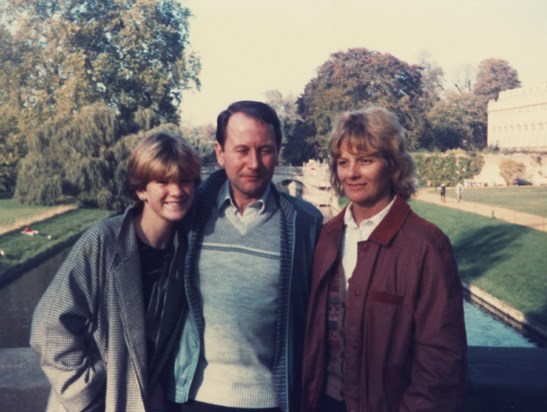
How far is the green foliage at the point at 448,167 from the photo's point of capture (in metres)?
31.3

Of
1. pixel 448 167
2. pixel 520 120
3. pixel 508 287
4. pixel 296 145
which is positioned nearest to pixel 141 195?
pixel 508 287

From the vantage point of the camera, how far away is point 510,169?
29609 millimetres

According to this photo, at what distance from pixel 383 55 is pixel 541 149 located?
10145 millimetres

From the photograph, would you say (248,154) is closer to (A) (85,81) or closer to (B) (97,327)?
(B) (97,327)

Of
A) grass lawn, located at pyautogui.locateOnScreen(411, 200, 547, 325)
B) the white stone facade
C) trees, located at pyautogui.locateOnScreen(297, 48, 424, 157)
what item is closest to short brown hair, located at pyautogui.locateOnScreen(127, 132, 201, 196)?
grass lawn, located at pyautogui.locateOnScreen(411, 200, 547, 325)

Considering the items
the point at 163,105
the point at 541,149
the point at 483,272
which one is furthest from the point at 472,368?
the point at 541,149

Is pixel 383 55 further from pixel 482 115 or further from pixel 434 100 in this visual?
pixel 482 115

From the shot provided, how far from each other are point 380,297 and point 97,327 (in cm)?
79

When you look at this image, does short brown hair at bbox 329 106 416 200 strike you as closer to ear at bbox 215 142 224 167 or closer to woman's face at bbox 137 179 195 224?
ear at bbox 215 142 224 167

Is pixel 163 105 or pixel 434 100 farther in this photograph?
pixel 434 100

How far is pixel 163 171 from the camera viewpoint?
182 centimetres

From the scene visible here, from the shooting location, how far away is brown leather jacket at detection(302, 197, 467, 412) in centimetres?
158

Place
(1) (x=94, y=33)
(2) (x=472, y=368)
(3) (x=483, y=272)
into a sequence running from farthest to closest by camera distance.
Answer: (1) (x=94, y=33), (3) (x=483, y=272), (2) (x=472, y=368)

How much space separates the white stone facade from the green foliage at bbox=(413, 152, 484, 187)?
3.63 meters
